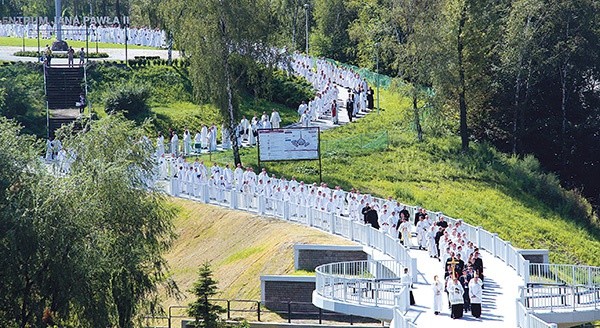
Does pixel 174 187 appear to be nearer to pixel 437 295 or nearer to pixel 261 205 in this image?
pixel 261 205

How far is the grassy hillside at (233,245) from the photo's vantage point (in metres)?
50.3

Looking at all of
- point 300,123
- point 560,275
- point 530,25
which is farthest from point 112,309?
point 530,25

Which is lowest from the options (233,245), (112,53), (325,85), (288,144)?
(233,245)

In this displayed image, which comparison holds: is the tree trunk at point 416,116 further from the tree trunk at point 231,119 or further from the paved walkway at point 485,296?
the paved walkway at point 485,296

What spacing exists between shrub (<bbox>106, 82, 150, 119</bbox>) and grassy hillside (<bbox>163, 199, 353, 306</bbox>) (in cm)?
1766

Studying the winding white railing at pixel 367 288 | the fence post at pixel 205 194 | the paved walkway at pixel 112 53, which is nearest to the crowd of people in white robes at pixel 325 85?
the paved walkway at pixel 112 53

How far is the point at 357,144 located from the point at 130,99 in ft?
44.5

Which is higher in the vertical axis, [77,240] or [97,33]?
[97,33]

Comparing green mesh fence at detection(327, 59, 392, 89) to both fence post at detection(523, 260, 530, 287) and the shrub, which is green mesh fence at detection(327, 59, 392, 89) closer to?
the shrub

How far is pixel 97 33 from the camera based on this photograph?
98938mm

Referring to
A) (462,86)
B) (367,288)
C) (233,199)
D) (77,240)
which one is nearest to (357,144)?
(462,86)

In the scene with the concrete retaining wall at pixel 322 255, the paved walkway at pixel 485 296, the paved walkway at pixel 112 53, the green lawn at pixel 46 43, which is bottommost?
the paved walkway at pixel 485 296

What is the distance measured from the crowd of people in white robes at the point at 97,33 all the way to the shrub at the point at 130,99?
1354cm

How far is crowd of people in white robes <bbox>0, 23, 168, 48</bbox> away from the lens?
9625 cm
